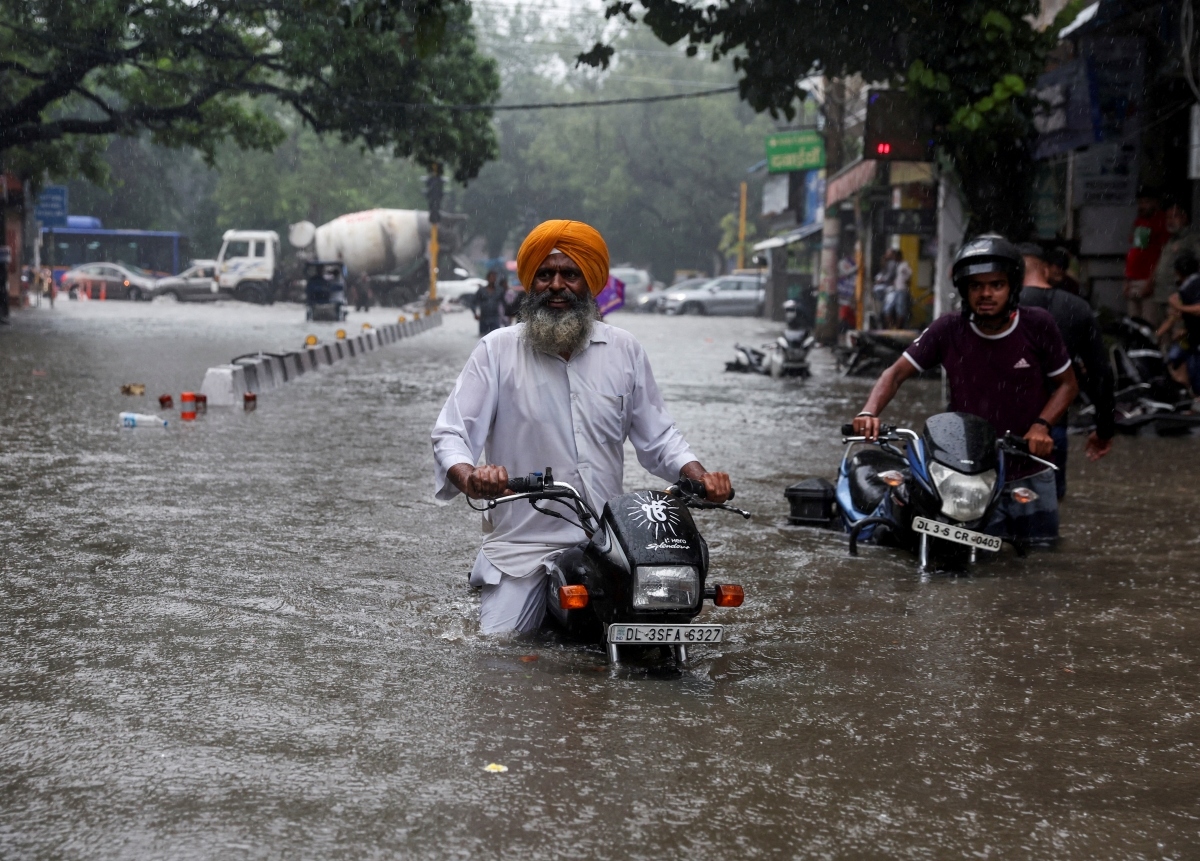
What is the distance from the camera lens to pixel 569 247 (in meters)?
5.04

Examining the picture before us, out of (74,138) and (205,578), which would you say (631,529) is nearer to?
(205,578)

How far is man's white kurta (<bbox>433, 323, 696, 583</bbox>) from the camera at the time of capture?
5152mm

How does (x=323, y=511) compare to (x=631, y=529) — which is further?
Result: (x=323, y=511)

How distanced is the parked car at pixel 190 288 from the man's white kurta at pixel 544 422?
51.8 metres

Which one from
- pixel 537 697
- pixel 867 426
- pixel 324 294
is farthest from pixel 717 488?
pixel 324 294

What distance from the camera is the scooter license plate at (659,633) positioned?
465 centimetres

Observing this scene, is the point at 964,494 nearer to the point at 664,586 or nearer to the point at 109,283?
the point at 664,586

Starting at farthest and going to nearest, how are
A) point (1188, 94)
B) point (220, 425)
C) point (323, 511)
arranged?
point (1188, 94), point (220, 425), point (323, 511)

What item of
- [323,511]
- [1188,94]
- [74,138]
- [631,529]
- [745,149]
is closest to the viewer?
[631,529]

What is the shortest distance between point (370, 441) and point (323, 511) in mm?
3683

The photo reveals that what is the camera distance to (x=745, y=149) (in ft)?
240

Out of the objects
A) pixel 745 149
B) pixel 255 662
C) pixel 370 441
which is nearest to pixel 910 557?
pixel 255 662

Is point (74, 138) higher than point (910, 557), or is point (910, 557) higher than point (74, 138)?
point (74, 138)

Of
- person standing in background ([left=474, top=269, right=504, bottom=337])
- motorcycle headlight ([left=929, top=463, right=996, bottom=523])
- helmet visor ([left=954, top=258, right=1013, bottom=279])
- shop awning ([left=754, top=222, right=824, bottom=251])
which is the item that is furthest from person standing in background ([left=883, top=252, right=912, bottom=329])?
motorcycle headlight ([left=929, top=463, right=996, bottom=523])
